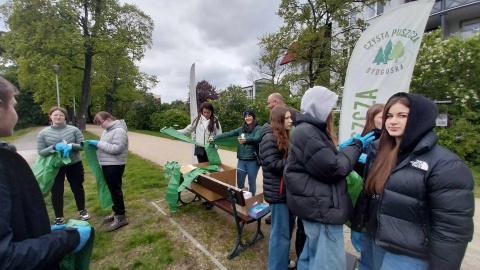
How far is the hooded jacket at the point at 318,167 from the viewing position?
182cm

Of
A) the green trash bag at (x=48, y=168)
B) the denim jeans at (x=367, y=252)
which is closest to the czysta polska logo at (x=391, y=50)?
the denim jeans at (x=367, y=252)

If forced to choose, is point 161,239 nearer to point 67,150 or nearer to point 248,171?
point 248,171

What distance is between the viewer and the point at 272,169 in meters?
2.58

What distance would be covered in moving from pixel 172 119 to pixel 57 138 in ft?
53.5

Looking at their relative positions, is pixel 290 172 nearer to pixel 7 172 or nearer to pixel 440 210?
pixel 440 210

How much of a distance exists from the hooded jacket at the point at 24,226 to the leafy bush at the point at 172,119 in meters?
17.8

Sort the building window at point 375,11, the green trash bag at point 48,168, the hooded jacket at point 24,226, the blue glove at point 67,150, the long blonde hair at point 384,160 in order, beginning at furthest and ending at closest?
the building window at point 375,11
the blue glove at point 67,150
the green trash bag at point 48,168
the long blonde hair at point 384,160
the hooded jacket at point 24,226

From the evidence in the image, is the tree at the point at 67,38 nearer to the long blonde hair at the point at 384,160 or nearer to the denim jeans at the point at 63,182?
the denim jeans at the point at 63,182

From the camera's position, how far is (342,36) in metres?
13.8

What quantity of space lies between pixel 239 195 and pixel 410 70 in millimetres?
2815

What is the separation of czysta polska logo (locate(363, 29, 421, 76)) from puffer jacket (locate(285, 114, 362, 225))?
2.15 m

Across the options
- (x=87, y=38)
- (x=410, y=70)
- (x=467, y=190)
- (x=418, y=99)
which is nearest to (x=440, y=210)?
(x=467, y=190)

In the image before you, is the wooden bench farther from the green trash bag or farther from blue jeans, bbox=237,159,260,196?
the green trash bag

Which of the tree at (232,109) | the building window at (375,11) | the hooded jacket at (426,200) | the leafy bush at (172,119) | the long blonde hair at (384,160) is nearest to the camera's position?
the hooded jacket at (426,200)
